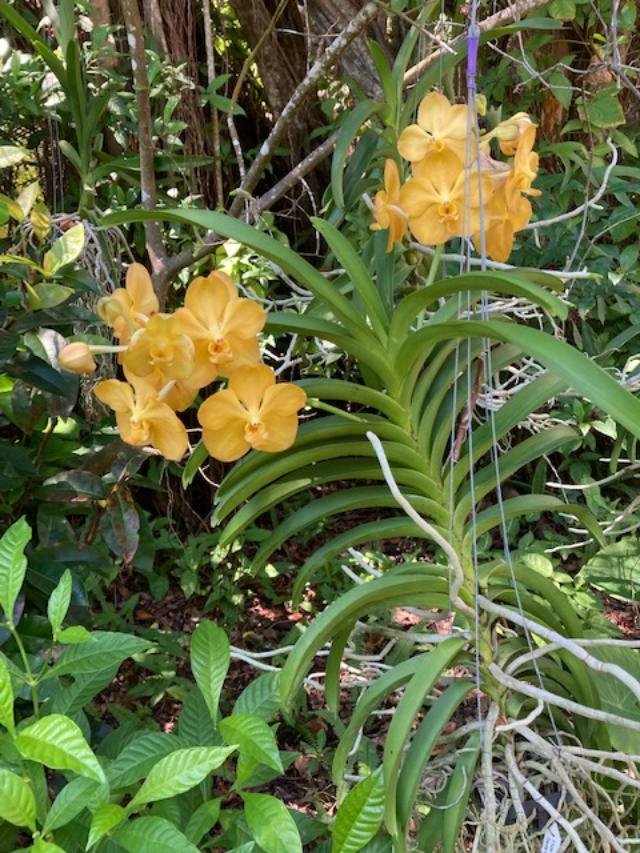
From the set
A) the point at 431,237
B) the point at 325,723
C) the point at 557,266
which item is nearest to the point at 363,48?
the point at 557,266

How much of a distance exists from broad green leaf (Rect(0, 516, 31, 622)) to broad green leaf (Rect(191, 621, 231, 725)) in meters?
0.20

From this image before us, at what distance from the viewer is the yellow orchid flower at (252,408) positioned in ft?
2.31

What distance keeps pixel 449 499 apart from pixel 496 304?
29cm

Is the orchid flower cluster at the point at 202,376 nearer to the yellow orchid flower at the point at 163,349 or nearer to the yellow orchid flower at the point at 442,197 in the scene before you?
the yellow orchid flower at the point at 163,349

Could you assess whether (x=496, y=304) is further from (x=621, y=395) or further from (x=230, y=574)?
(x=230, y=574)

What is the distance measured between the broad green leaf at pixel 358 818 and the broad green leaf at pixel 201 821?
13cm

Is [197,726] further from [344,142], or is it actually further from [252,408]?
[344,142]

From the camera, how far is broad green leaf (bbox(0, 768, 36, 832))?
0.62 metres

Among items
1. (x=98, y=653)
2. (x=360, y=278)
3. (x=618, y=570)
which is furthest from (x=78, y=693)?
(x=618, y=570)

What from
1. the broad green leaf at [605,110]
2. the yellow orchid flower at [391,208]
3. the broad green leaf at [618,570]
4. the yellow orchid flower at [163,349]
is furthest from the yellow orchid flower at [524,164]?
the broad green leaf at [618,570]

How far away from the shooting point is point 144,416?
2.31 feet

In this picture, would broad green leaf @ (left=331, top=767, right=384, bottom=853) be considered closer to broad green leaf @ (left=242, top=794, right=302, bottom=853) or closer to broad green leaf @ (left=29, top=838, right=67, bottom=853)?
broad green leaf @ (left=242, top=794, right=302, bottom=853)

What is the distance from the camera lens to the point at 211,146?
2.10m

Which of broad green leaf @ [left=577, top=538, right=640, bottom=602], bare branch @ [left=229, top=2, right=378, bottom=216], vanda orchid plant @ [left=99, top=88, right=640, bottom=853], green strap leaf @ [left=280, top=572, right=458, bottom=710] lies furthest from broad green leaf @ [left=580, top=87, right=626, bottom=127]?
green strap leaf @ [left=280, top=572, right=458, bottom=710]
